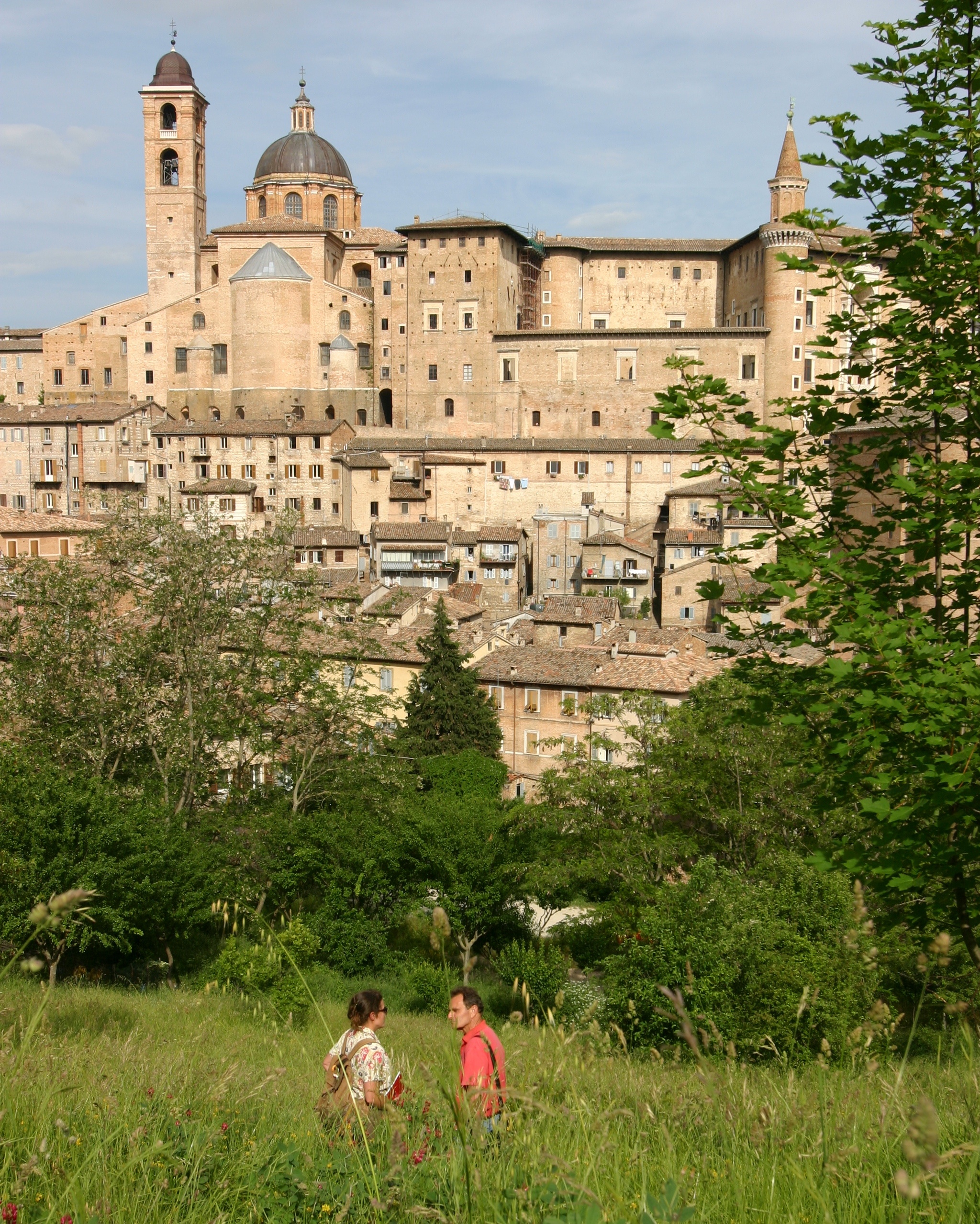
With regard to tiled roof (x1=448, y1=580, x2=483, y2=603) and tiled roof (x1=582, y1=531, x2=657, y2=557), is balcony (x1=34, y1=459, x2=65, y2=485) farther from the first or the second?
tiled roof (x1=582, y1=531, x2=657, y2=557)

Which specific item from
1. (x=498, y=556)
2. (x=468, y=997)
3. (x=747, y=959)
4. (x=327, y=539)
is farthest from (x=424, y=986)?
(x=327, y=539)

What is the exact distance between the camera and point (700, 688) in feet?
61.8

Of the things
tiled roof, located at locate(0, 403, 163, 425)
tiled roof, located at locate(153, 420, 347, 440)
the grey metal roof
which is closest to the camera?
tiled roof, located at locate(153, 420, 347, 440)

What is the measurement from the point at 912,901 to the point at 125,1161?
3540 mm

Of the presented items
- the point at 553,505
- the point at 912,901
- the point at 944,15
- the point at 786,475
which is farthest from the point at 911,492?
the point at 553,505

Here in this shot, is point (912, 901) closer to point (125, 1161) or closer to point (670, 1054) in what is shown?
point (125, 1161)

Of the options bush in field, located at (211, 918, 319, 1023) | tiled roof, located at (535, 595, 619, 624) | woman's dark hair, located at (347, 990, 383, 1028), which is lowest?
bush in field, located at (211, 918, 319, 1023)

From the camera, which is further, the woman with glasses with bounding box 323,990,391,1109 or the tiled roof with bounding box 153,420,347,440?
the tiled roof with bounding box 153,420,347,440

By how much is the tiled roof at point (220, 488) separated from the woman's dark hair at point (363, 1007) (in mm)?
51558

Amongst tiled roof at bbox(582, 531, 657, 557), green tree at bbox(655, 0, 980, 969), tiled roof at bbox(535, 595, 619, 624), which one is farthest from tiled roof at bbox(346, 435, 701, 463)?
green tree at bbox(655, 0, 980, 969)

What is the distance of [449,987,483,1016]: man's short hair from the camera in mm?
3719

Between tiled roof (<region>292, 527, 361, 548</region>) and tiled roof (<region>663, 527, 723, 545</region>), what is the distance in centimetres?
1346

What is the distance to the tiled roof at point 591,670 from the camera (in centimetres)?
2636

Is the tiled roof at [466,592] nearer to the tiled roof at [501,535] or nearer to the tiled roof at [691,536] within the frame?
the tiled roof at [501,535]
